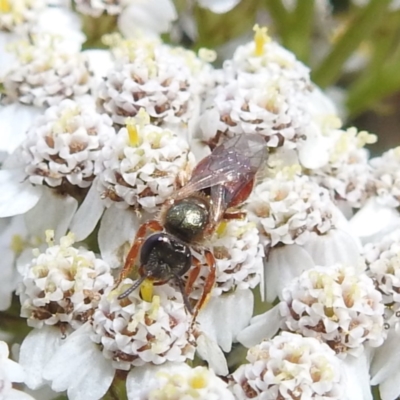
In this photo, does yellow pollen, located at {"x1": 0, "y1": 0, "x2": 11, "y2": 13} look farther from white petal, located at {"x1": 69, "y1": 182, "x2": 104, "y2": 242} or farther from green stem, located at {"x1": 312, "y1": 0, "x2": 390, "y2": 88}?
green stem, located at {"x1": 312, "y1": 0, "x2": 390, "y2": 88}

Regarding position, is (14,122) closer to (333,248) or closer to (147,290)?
(147,290)

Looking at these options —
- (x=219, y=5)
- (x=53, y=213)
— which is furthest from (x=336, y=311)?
(x=219, y=5)

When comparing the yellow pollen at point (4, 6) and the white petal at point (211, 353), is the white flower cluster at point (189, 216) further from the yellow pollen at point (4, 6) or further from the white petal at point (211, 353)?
the yellow pollen at point (4, 6)

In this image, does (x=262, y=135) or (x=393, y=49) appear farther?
(x=393, y=49)

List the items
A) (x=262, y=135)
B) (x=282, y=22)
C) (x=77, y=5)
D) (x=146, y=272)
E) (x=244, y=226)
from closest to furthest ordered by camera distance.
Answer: (x=146, y=272) < (x=244, y=226) < (x=262, y=135) < (x=77, y=5) < (x=282, y=22)

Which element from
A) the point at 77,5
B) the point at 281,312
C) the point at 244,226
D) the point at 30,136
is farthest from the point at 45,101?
the point at 281,312

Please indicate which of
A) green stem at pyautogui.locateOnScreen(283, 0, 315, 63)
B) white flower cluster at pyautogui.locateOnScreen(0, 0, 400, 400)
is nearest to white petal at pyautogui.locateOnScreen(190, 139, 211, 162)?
white flower cluster at pyautogui.locateOnScreen(0, 0, 400, 400)

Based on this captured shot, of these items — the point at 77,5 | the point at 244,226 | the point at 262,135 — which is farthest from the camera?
the point at 77,5

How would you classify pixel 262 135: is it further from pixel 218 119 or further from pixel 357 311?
pixel 357 311
